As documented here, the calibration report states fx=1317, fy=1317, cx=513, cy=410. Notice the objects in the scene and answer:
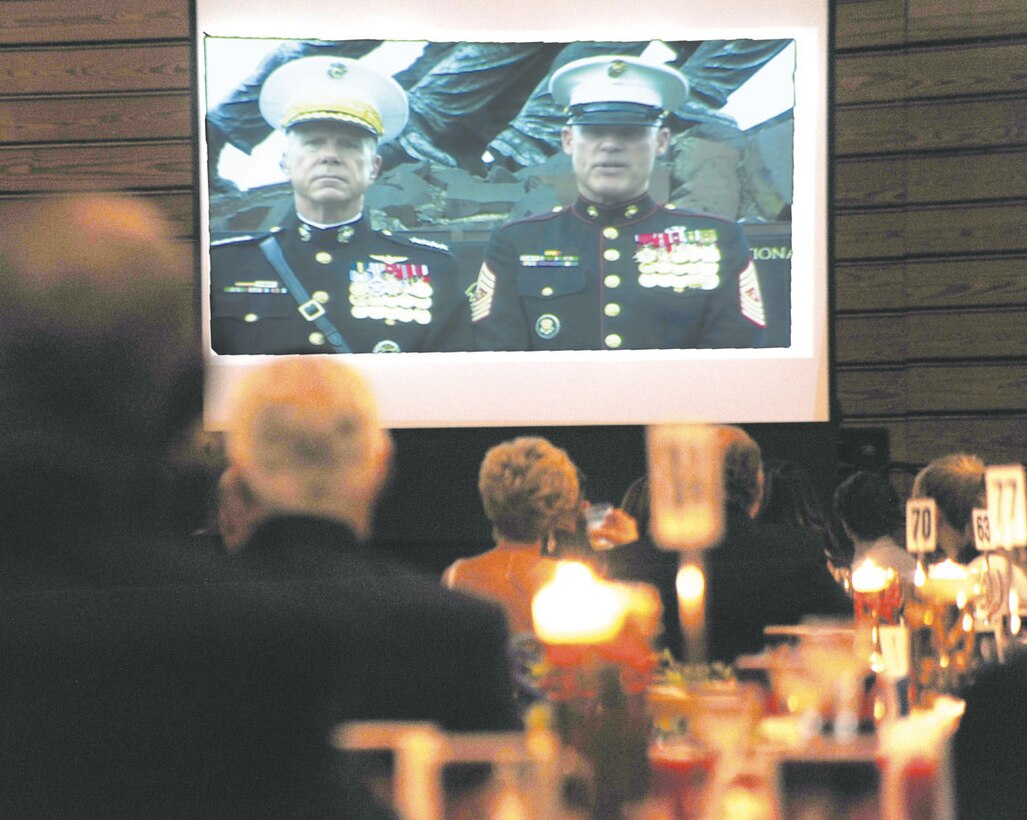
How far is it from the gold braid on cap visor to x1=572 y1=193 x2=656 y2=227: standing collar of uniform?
90cm

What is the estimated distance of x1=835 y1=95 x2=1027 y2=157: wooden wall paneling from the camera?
560 centimetres

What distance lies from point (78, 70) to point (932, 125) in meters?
3.69

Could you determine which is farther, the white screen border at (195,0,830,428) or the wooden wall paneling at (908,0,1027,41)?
the wooden wall paneling at (908,0,1027,41)

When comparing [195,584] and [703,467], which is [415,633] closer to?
[195,584]

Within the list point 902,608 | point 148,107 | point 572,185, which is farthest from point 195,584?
point 148,107

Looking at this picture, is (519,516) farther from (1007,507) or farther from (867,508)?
(867,508)

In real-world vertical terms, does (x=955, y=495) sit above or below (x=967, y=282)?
below

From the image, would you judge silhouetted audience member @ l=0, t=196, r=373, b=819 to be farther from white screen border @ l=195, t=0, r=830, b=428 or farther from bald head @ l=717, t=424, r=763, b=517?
white screen border @ l=195, t=0, r=830, b=428

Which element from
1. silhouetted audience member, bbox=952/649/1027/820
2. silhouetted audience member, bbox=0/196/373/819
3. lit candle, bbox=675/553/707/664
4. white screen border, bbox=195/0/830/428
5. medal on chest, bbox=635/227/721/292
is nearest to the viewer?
silhouetted audience member, bbox=0/196/373/819

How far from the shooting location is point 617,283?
5598 mm

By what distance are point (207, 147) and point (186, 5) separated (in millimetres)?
625

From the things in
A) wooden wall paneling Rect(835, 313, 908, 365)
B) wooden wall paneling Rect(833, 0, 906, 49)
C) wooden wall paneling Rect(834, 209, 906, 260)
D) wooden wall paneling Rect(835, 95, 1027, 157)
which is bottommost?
wooden wall paneling Rect(835, 313, 908, 365)

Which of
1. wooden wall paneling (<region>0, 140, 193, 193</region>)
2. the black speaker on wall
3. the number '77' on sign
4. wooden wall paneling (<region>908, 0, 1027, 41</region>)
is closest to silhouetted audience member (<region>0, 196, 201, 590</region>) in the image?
the number '77' on sign

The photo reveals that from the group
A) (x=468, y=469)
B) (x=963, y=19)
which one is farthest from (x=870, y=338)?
(x=468, y=469)
